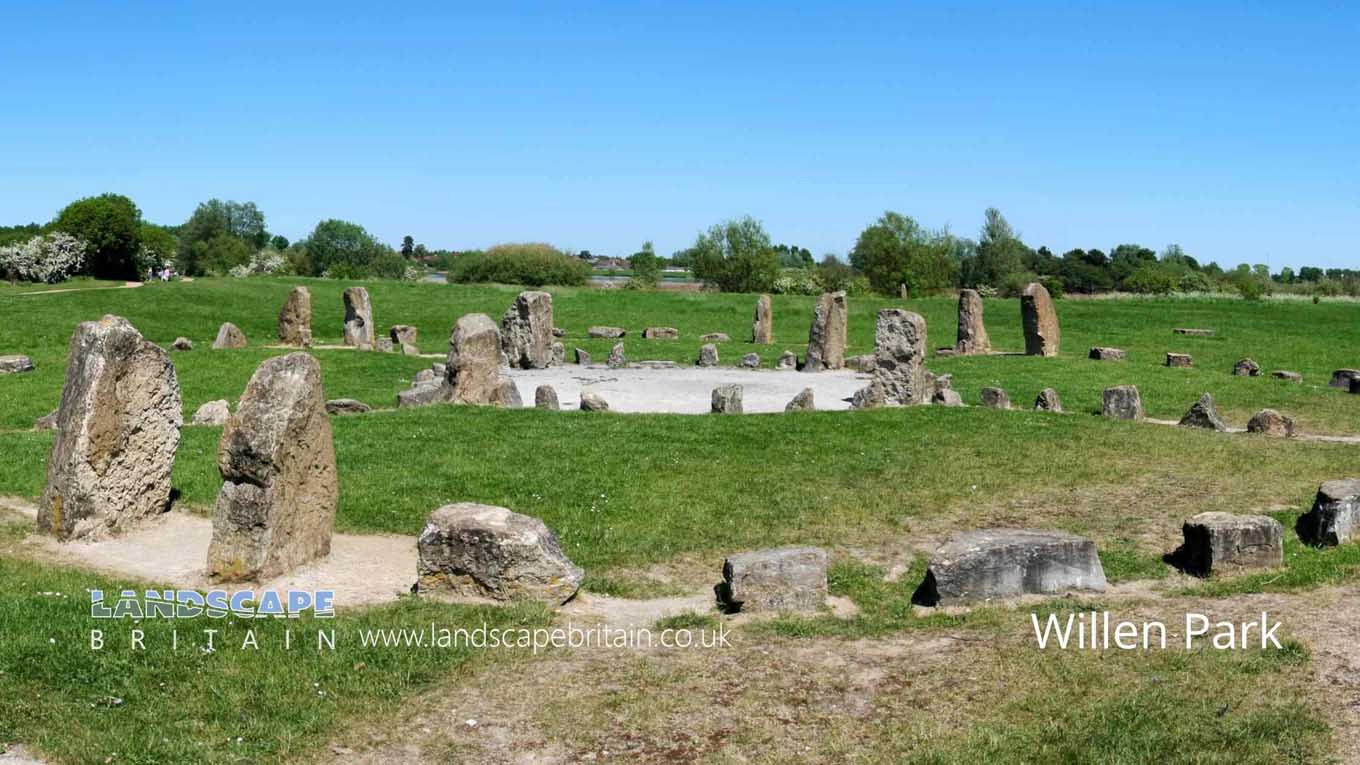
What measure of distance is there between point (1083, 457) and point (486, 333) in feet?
43.1

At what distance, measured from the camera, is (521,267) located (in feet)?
280

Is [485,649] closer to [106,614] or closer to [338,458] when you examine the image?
[106,614]

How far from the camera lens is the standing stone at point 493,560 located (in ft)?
37.8

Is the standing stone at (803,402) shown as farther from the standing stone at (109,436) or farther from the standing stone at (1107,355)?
the standing stone at (1107,355)

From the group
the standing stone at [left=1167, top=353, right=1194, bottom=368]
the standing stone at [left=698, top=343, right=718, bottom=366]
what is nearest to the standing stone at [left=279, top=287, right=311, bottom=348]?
the standing stone at [left=698, top=343, right=718, bottom=366]

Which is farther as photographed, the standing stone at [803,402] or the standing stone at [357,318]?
the standing stone at [357,318]

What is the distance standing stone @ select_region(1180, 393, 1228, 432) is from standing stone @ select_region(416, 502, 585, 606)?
52.2 ft

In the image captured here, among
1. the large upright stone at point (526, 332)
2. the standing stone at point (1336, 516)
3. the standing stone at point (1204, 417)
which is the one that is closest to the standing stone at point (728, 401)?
the standing stone at point (1204, 417)

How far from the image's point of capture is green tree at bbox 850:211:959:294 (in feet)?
314

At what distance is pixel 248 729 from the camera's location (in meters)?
8.40

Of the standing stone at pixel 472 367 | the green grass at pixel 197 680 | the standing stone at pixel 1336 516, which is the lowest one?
the green grass at pixel 197 680

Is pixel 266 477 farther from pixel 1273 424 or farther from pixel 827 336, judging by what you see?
pixel 827 336

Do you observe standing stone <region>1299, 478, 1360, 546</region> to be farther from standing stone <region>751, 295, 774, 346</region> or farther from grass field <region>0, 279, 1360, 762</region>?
standing stone <region>751, 295, 774, 346</region>

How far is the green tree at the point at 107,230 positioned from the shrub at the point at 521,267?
22.5 meters
